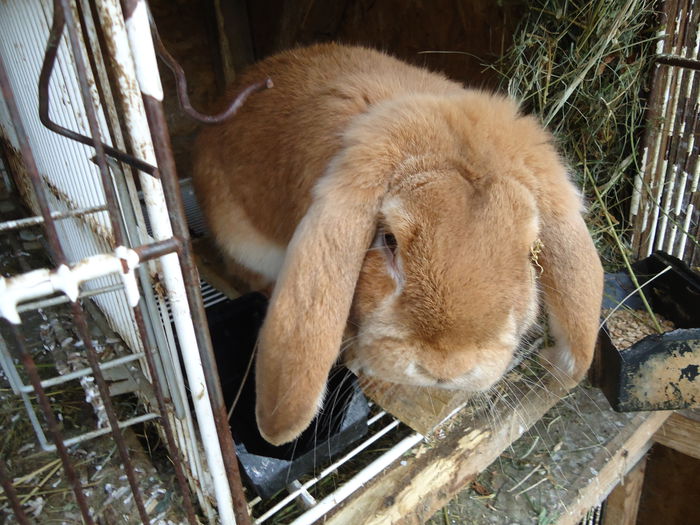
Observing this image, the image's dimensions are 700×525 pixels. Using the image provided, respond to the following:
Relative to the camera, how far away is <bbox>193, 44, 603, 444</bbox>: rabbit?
1.45 metres

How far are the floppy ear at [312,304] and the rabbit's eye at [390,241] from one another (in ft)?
0.22

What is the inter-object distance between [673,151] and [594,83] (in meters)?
0.51

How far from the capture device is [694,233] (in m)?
2.76

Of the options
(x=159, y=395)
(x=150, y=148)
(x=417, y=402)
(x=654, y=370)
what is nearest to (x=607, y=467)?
(x=654, y=370)

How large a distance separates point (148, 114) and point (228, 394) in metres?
1.30

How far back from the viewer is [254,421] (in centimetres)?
199

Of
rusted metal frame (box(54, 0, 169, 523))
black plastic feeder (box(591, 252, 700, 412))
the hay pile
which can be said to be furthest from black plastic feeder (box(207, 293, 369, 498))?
the hay pile

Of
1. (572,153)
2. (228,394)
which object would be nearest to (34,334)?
(228,394)

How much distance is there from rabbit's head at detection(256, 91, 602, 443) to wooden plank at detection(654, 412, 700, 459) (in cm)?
136

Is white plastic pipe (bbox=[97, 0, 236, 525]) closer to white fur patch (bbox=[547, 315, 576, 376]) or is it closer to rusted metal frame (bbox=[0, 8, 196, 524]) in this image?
rusted metal frame (bbox=[0, 8, 196, 524])

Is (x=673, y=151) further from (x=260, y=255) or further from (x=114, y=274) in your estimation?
(x=114, y=274)

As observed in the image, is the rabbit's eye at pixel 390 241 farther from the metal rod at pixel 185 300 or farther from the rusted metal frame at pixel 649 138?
the rusted metal frame at pixel 649 138

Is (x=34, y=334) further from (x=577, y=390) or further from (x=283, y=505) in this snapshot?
(x=577, y=390)

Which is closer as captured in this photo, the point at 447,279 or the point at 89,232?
the point at 447,279
